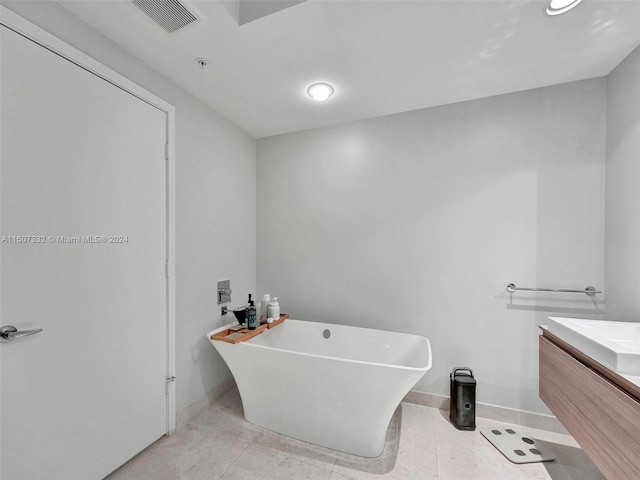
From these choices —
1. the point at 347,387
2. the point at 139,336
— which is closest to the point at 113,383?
the point at 139,336

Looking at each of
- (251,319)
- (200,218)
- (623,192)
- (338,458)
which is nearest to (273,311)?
(251,319)

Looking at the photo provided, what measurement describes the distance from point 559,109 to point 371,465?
107 inches

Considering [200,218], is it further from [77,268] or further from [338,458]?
[338,458]

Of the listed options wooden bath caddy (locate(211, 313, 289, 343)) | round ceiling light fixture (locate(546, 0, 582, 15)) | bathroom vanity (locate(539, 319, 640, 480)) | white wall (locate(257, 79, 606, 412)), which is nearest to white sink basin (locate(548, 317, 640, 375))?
bathroom vanity (locate(539, 319, 640, 480))

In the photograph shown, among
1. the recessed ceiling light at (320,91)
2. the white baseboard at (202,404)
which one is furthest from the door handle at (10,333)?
the recessed ceiling light at (320,91)

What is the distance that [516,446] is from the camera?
1.78 metres

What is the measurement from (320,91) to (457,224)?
1.49 m

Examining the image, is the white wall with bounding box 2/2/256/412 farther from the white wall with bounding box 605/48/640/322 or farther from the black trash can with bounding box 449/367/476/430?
the white wall with bounding box 605/48/640/322

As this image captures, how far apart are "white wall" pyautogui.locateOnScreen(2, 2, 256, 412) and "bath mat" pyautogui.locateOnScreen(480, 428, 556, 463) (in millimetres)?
2157

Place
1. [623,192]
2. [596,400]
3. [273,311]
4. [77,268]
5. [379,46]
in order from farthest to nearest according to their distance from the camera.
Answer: [273,311]
[623,192]
[379,46]
[77,268]
[596,400]

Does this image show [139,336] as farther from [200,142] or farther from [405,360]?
[405,360]

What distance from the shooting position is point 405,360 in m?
2.08

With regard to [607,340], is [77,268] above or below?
above

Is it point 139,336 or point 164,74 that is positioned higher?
point 164,74
